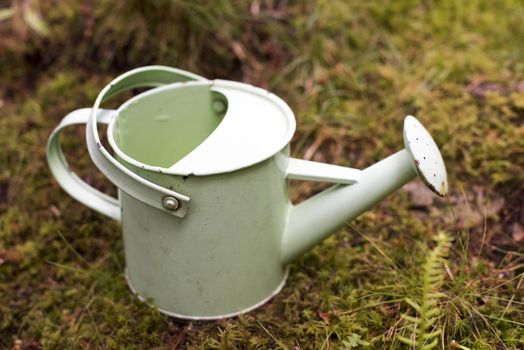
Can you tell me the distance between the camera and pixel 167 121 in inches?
58.2

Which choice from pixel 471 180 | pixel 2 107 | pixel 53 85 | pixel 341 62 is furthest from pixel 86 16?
pixel 471 180

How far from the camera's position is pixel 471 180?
1720 millimetres

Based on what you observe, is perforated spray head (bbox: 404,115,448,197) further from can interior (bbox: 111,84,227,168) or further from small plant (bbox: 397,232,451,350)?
can interior (bbox: 111,84,227,168)

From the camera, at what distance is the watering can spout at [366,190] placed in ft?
3.86

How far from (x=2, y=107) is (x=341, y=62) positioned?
49.6 inches

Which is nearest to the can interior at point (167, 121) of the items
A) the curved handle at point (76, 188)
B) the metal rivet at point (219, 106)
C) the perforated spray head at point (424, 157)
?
the metal rivet at point (219, 106)

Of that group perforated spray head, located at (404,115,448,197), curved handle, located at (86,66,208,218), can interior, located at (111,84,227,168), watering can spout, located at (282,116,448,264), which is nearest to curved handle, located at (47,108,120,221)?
can interior, located at (111,84,227,168)

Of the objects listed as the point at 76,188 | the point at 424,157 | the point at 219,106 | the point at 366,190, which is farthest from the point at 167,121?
the point at 424,157

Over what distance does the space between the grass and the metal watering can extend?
93mm

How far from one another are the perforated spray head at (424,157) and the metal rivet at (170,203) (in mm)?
461

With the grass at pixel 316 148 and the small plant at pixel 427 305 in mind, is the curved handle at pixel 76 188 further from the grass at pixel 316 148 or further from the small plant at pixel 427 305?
the small plant at pixel 427 305

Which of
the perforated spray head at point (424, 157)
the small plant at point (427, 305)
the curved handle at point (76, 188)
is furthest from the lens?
the curved handle at point (76, 188)

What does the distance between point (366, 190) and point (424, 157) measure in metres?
0.16

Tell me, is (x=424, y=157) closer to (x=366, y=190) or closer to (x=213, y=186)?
(x=366, y=190)
